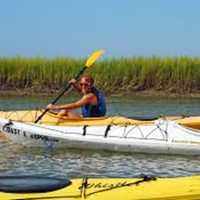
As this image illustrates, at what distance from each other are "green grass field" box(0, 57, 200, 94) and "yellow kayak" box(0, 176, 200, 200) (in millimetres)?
17708

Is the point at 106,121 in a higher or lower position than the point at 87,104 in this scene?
lower

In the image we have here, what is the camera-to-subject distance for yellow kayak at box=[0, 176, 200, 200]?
5098 millimetres

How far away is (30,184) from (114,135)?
16.5 feet

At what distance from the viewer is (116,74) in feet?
77.3

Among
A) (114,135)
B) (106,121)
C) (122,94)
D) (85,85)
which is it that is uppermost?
(85,85)

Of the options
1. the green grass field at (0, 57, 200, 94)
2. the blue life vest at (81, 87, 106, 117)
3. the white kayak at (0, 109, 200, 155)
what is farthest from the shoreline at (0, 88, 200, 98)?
the white kayak at (0, 109, 200, 155)

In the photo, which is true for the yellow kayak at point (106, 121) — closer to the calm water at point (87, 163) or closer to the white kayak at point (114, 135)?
the white kayak at point (114, 135)

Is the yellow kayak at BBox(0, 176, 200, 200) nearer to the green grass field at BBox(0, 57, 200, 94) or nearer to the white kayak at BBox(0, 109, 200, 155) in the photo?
the white kayak at BBox(0, 109, 200, 155)

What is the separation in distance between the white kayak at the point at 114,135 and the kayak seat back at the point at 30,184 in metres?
4.75

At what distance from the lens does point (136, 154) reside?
1019cm

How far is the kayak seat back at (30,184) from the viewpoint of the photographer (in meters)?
5.16

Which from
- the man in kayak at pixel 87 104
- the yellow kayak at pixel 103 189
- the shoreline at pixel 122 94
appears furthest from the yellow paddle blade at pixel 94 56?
the shoreline at pixel 122 94

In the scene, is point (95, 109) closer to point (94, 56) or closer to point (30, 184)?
point (94, 56)

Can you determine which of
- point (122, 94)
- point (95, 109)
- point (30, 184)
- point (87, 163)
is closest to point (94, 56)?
point (95, 109)
